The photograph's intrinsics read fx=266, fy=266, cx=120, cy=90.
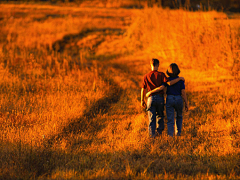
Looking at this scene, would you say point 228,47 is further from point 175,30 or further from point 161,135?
point 161,135

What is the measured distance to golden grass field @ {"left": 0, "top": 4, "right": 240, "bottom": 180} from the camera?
13.7ft

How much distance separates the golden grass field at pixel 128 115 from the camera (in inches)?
164

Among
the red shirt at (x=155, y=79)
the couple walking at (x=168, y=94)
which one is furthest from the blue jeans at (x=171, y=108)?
the red shirt at (x=155, y=79)

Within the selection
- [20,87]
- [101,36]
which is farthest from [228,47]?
[101,36]

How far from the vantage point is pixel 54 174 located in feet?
12.9

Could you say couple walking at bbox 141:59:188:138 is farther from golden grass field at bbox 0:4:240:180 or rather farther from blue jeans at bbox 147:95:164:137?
golden grass field at bbox 0:4:240:180

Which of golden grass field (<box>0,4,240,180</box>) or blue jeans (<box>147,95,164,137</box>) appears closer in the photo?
golden grass field (<box>0,4,240,180</box>)

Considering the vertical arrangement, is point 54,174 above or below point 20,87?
below

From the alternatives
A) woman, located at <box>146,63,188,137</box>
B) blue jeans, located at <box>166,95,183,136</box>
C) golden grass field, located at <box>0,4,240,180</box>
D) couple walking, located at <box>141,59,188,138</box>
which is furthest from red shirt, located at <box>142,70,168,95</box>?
golden grass field, located at <box>0,4,240,180</box>

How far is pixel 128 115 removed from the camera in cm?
693

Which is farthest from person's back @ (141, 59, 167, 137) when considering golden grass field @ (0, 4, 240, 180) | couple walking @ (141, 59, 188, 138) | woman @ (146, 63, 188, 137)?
golden grass field @ (0, 4, 240, 180)

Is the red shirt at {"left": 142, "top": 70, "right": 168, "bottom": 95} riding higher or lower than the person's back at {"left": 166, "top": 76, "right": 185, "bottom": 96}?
higher

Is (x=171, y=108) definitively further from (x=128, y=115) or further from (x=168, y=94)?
(x=128, y=115)

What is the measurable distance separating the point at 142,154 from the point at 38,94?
15.2 ft
